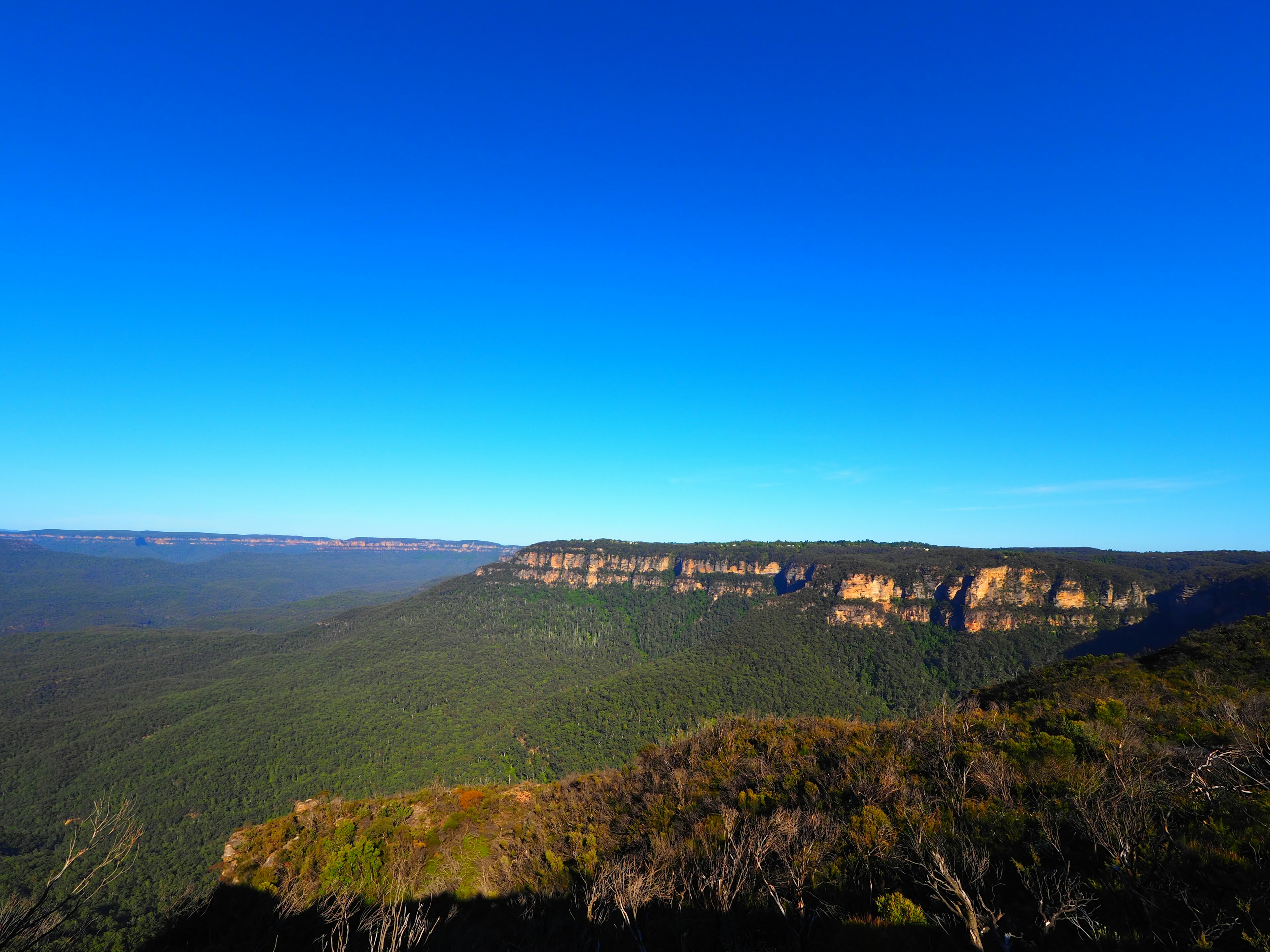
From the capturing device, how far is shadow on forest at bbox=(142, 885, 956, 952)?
37.1 ft

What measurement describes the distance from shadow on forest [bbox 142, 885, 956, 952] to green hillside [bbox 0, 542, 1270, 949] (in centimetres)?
3835

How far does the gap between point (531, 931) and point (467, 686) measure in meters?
90.4

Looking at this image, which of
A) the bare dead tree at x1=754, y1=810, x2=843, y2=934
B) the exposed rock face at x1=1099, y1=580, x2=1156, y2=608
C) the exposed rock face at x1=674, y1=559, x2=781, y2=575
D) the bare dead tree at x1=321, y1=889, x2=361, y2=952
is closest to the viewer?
the bare dead tree at x1=754, y1=810, x2=843, y2=934

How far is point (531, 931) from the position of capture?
16.0 m

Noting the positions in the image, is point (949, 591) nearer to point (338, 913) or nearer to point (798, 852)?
point (798, 852)

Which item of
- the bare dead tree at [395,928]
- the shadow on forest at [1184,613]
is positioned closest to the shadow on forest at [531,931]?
the bare dead tree at [395,928]

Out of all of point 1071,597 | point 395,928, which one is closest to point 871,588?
point 1071,597

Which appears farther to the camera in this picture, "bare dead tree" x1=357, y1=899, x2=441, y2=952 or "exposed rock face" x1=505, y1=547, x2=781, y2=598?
"exposed rock face" x1=505, y1=547, x2=781, y2=598

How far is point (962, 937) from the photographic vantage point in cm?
1072

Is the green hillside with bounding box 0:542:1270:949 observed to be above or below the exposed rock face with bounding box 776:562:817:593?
below

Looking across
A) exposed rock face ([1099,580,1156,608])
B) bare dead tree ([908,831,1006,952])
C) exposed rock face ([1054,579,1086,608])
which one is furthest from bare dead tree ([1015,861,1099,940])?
exposed rock face ([1099,580,1156,608])

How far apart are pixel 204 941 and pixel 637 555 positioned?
149 meters

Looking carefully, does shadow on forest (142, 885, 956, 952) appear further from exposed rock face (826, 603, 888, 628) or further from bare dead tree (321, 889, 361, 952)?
exposed rock face (826, 603, 888, 628)

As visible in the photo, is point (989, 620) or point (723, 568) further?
point (723, 568)
